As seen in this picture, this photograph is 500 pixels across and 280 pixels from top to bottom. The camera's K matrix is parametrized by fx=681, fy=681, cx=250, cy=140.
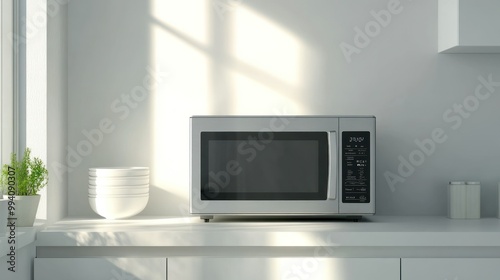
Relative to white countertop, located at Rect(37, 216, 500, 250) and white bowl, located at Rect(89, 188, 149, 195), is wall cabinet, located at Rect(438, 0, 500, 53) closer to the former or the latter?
white countertop, located at Rect(37, 216, 500, 250)

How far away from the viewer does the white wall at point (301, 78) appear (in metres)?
A: 2.45

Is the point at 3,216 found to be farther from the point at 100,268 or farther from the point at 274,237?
the point at 274,237

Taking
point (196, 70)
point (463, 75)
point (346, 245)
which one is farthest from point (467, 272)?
point (196, 70)

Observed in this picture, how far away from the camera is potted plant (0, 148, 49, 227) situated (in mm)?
1966

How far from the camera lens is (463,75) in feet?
8.04

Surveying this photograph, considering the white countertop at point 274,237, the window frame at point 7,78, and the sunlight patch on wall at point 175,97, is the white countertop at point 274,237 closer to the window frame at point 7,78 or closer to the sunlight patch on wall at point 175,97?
the window frame at point 7,78

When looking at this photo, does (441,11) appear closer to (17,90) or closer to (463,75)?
(463,75)

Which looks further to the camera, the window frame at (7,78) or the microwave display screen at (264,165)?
the microwave display screen at (264,165)

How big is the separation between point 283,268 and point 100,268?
0.54 metres

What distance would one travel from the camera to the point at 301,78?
2.46 metres

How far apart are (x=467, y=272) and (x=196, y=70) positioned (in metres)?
1.15

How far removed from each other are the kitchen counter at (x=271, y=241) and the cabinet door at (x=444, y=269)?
3 centimetres

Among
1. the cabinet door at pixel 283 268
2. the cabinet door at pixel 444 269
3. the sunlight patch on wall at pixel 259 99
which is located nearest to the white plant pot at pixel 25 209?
the cabinet door at pixel 283 268

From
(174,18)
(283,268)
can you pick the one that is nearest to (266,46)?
(174,18)
